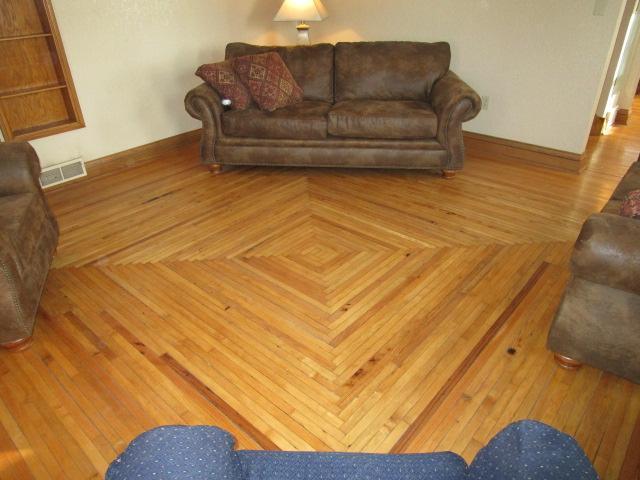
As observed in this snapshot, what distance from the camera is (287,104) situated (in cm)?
356

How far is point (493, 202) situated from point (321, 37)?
2736mm

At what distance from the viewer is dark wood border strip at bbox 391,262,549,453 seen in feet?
5.02

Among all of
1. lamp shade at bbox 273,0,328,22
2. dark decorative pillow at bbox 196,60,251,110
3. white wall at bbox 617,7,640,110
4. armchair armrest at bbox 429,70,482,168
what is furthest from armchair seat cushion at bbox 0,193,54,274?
white wall at bbox 617,7,640,110

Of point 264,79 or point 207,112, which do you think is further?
point 264,79

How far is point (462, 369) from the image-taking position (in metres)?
1.78

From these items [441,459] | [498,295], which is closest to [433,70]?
[498,295]

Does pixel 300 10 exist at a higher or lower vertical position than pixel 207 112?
higher

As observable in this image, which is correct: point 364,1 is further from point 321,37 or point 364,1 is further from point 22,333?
point 22,333

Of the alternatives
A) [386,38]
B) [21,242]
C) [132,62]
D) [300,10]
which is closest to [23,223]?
[21,242]

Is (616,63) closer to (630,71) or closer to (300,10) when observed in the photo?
(630,71)

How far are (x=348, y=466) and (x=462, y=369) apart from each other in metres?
0.95

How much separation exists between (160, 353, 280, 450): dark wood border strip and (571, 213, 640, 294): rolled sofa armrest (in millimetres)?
1236

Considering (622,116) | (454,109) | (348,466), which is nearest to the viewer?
(348,466)

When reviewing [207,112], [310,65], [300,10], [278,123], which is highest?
[300,10]
